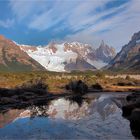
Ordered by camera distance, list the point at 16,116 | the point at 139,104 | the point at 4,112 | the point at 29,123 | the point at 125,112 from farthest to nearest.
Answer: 1. the point at 4,112
2. the point at 16,116
3. the point at 125,112
4. the point at 29,123
5. the point at 139,104

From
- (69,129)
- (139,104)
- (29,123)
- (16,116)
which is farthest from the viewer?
(16,116)

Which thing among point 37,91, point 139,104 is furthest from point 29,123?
point 37,91

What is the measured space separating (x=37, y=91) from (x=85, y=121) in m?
69.2

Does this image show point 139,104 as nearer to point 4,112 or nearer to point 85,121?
point 85,121

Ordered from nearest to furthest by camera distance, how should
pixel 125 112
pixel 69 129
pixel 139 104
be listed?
pixel 69 129 < pixel 139 104 < pixel 125 112

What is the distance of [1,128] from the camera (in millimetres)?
48344

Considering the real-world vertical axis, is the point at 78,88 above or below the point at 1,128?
above

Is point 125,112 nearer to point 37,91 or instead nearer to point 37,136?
point 37,136

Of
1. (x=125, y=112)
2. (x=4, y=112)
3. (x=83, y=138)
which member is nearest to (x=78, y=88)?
(x=4, y=112)

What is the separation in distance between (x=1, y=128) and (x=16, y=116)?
14.2 m

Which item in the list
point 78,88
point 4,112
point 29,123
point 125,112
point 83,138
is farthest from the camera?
point 78,88

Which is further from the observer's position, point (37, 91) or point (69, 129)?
point (37, 91)

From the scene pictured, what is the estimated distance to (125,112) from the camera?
5828 cm

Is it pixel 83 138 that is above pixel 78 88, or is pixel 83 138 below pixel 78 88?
below
